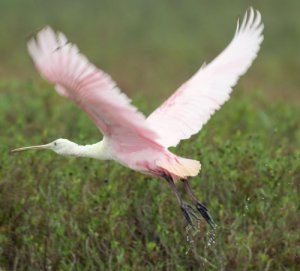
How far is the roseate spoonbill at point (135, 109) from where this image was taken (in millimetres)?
5328

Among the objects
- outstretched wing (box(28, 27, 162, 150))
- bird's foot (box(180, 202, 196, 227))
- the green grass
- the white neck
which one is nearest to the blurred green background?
the green grass

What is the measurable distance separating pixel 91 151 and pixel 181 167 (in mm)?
629

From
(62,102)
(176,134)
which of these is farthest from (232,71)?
(62,102)

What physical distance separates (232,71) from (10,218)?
163 cm

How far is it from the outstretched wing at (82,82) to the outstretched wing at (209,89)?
1.84 ft

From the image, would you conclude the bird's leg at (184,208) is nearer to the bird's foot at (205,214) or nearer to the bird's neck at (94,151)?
the bird's foot at (205,214)

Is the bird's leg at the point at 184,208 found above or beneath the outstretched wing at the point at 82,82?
above

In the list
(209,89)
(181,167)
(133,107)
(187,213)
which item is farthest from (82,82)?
(209,89)

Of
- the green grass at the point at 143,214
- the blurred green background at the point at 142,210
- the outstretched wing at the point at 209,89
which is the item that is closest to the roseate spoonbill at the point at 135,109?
the outstretched wing at the point at 209,89

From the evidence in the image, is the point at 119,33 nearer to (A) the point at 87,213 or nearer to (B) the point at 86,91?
(A) the point at 87,213

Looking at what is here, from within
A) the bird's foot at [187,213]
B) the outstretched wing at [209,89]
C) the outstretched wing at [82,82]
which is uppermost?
the outstretched wing at [209,89]

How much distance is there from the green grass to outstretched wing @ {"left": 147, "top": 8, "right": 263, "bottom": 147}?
49cm

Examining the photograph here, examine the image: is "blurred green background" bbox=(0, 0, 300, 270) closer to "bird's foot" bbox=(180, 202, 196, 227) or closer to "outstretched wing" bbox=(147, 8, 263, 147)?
"bird's foot" bbox=(180, 202, 196, 227)

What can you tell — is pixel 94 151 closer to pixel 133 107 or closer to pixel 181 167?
pixel 181 167
